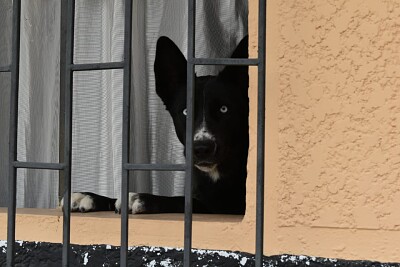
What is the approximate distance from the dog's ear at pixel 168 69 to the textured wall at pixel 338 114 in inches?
49.6

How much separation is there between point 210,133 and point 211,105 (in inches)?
9.0

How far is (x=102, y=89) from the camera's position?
4.16m

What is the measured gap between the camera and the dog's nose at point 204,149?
3852 mm

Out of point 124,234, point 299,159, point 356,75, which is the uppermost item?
point 356,75

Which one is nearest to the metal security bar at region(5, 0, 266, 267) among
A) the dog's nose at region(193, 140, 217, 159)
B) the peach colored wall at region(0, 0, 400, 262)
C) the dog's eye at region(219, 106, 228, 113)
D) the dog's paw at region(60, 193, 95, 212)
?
the peach colored wall at region(0, 0, 400, 262)

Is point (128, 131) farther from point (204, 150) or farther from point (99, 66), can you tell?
point (204, 150)

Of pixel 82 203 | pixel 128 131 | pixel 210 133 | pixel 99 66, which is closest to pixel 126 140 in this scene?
pixel 128 131

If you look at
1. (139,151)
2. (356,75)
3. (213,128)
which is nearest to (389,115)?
(356,75)

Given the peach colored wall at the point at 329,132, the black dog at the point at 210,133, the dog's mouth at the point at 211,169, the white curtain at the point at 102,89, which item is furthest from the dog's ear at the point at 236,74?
the peach colored wall at the point at 329,132

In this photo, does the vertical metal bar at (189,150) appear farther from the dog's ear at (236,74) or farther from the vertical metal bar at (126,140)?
the dog's ear at (236,74)

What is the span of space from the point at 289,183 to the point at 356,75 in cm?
42

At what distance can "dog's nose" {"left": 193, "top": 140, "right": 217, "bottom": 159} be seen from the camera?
3852 mm

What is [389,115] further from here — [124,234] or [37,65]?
[37,65]

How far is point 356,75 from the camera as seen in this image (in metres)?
2.80
